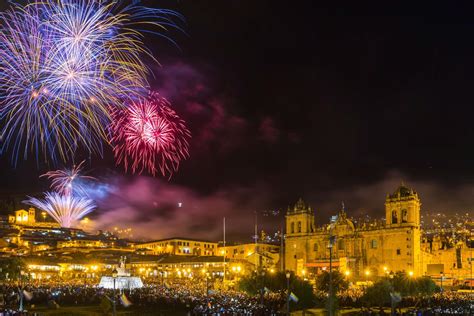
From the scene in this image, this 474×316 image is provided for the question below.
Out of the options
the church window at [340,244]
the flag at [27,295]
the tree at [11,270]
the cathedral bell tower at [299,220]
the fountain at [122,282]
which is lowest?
the fountain at [122,282]

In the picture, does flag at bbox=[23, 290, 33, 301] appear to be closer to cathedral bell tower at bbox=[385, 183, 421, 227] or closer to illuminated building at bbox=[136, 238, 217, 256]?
cathedral bell tower at bbox=[385, 183, 421, 227]

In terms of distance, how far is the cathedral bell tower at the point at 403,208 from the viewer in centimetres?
6962

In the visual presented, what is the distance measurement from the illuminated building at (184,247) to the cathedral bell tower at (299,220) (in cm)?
4741

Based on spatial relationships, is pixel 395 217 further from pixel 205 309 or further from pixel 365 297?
pixel 205 309

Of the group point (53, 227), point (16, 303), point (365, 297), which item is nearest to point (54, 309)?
point (16, 303)

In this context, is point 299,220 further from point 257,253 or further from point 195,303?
point 195,303

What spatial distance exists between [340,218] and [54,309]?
49143 mm

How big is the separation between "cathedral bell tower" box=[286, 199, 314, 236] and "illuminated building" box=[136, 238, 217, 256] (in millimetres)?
47410

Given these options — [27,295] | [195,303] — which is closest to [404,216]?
[195,303]

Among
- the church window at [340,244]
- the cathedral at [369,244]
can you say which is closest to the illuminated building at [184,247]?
the cathedral at [369,244]

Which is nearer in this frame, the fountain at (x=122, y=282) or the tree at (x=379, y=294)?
the tree at (x=379, y=294)

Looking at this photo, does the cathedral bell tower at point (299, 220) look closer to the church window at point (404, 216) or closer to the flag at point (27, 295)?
the church window at point (404, 216)

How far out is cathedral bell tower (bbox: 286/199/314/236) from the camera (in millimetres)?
82062

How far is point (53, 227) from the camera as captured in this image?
14000 cm
